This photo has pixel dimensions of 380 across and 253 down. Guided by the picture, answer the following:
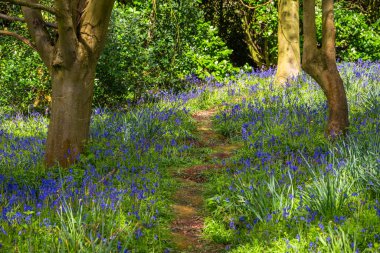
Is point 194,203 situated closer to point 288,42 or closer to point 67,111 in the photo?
point 67,111

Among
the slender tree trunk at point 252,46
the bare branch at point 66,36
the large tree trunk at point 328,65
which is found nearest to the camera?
the bare branch at point 66,36

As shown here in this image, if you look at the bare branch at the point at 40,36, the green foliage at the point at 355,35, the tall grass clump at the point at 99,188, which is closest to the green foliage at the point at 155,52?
the tall grass clump at the point at 99,188

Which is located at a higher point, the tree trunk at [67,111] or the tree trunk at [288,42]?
the tree trunk at [288,42]

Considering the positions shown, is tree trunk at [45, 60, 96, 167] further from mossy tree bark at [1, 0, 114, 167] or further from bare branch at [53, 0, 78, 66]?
bare branch at [53, 0, 78, 66]

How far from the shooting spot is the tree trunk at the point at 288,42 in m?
12.6

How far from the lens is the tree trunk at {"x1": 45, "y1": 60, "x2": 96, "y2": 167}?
681cm

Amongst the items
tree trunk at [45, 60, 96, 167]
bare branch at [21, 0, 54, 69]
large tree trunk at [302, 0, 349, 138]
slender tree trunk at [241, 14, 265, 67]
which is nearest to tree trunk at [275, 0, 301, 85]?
slender tree trunk at [241, 14, 265, 67]

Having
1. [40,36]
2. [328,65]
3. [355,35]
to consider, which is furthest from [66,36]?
[355,35]

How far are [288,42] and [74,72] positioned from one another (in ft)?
23.6

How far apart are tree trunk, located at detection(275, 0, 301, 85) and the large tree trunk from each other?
5.07 m

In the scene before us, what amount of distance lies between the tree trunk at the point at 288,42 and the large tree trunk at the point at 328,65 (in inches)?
200

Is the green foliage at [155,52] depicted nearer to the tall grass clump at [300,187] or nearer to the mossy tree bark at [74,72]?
the tall grass clump at [300,187]

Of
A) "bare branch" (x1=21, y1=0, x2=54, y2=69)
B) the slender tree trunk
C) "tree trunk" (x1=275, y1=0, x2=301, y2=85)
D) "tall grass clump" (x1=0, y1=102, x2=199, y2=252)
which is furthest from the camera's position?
the slender tree trunk

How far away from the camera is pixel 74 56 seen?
6.73m
